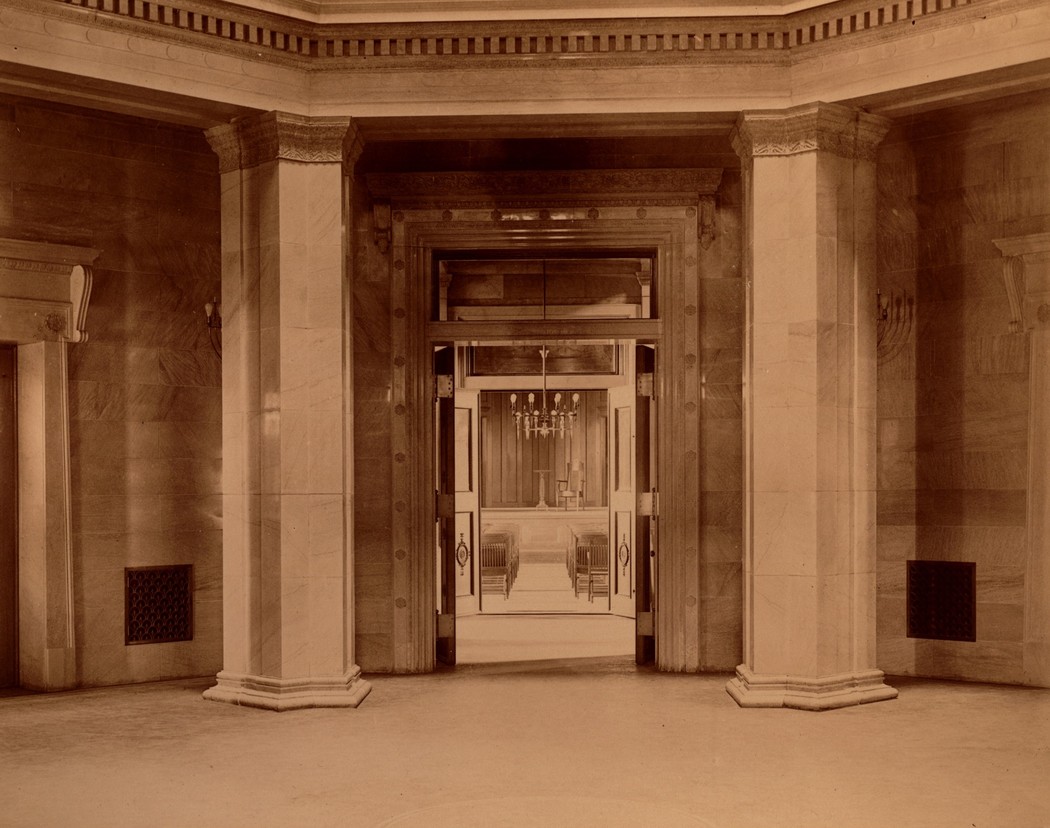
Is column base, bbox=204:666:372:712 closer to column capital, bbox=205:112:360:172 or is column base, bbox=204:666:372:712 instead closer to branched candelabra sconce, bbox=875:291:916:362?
column capital, bbox=205:112:360:172

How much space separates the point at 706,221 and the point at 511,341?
5.41 ft

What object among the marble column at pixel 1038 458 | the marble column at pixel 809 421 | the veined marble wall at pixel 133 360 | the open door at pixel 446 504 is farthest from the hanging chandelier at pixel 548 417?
the marble column at pixel 809 421

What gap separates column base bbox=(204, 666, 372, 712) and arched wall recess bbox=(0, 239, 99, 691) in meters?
1.30

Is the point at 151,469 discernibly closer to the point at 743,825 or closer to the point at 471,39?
the point at 471,39

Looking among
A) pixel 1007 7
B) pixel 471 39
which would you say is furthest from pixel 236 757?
pixel 1007 7

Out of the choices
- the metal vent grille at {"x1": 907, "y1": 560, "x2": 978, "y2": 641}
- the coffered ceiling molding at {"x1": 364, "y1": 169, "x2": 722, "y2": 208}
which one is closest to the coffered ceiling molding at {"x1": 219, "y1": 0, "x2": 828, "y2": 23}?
the coffered ceiling molding at {"x1": 364, "y1": 169, "x2": 722, "y2": 208}

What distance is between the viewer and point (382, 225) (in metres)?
7.75

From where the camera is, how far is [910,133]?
25.5ft

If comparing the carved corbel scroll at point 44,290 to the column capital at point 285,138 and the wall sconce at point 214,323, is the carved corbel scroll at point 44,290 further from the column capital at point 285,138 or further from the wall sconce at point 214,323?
the column capital at point 285,138

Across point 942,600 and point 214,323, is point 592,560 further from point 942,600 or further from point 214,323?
point 214,323

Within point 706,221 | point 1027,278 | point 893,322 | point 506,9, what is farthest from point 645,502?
point 506,9

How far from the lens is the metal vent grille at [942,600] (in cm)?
748

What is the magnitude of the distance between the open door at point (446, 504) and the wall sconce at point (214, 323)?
157 cm

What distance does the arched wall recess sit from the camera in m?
7.25
